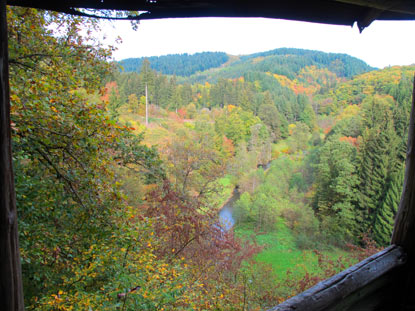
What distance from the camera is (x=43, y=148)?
3.57 m

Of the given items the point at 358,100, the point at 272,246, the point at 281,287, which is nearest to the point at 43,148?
the point at 281,287

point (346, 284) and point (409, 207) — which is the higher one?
point (409, 207)

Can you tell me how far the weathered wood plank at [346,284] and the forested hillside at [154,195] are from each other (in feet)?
6.61

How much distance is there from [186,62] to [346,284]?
9404cm

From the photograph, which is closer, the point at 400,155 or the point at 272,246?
the point at 272,246

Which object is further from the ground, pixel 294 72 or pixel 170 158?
pixel 294 72

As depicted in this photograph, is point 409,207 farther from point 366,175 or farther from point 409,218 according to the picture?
point 366,175

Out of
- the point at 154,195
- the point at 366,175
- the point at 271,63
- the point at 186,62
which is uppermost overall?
the point at 271,63

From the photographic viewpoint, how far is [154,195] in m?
7.94

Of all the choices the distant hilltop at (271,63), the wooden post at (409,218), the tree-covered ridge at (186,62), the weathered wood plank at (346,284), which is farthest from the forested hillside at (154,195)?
the distant hilltop at (271,63)

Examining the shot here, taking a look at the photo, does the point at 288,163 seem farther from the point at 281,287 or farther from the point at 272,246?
the point at 281,287

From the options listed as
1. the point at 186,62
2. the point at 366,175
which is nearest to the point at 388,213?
the point at 366,175

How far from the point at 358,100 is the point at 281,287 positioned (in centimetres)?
4210

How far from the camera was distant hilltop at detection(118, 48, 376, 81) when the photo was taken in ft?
240
